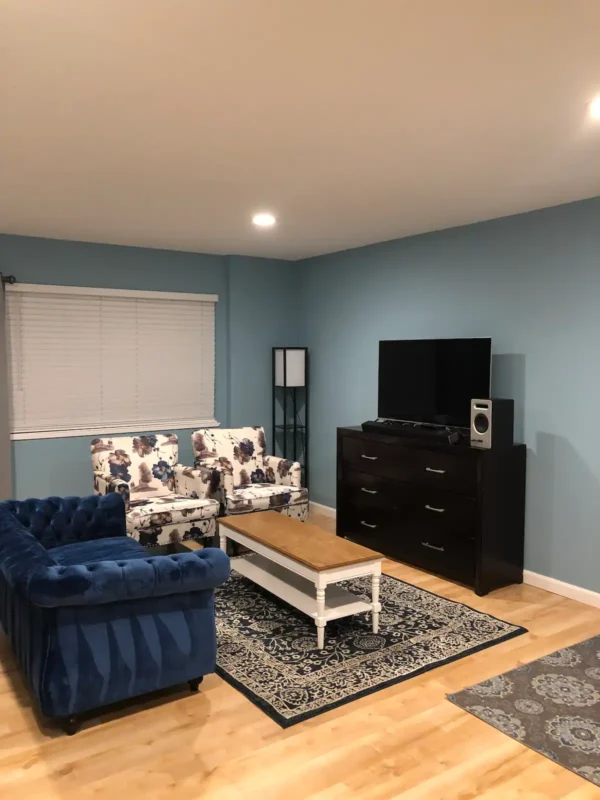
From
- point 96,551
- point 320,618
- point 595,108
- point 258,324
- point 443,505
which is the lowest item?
point 320,618

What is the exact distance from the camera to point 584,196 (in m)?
3.86

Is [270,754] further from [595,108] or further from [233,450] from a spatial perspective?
[233,450]

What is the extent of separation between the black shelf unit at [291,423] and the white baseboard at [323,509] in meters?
0.24

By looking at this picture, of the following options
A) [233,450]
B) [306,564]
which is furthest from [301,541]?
[233,450]

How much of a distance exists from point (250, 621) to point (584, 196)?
319 cm

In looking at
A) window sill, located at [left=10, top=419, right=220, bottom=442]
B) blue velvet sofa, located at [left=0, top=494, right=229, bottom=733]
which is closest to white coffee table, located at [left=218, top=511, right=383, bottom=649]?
blue velvet sofa, located at [left=0, top=494, right=229, bottom=733]

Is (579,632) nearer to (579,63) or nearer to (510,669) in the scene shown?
(510,669)

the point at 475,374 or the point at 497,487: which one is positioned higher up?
the point at 475,374

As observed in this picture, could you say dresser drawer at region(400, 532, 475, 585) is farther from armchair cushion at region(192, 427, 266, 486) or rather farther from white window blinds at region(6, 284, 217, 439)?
white window blinds at region(6, 284, 217, 439)

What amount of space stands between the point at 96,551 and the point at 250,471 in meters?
2.08

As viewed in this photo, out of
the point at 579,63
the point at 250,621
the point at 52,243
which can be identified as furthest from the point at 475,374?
the point at 52,243

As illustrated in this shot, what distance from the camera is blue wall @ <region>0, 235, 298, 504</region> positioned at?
17.4ft

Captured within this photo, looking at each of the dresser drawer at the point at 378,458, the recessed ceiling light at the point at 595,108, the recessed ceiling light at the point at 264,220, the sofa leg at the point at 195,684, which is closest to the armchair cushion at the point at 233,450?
the dresser drawer at the point at 378,458

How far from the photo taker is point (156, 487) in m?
5.12
